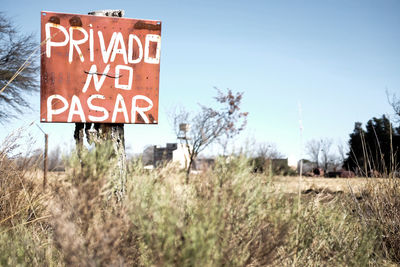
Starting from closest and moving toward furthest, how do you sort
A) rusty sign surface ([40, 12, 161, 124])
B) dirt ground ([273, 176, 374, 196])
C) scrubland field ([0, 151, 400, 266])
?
1. scrubland field ([0, 151, 400, 266])
2. dirt ground ([273, 176, 374, 196])
3. rusty sign surface ([40, 12, 161, 124])

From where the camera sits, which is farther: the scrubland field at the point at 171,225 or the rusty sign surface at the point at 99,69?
the rusty sign surface at the point at 99,69

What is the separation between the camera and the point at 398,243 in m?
3.13

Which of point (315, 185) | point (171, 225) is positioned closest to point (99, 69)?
point (171, 225)

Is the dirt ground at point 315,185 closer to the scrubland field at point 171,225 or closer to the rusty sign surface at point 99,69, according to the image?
the scrubland field at point 171,225

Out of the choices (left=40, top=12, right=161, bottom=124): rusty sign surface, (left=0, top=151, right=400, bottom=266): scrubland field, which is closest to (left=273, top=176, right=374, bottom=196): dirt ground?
(left=0, top=151, right=400, bottom=266): scrubland field

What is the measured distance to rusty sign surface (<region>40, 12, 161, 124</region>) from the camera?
3.01 metres

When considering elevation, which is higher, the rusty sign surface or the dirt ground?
the rusty sign surface

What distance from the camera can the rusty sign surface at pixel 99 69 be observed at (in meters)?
3.01

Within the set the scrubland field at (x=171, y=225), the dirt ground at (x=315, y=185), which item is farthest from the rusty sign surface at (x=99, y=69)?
the dirt ground at (x=315, y=185)

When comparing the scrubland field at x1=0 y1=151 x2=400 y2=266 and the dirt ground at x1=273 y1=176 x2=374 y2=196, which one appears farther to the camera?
the dirt ground at x1=273 y1=176 x2=374 y2=196

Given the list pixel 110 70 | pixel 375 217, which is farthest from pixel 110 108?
pixel 375 217

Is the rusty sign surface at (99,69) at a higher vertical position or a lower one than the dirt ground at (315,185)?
higher

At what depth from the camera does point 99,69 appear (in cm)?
309

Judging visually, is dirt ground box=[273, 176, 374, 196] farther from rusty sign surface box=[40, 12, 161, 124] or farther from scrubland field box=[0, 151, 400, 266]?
rusty sign surface box=[40, 12, 161, 124]
